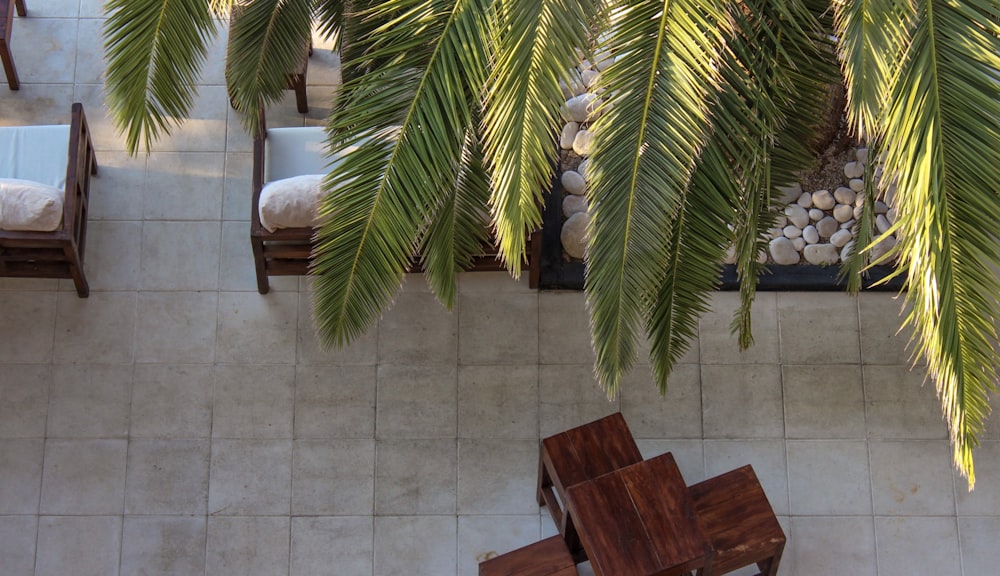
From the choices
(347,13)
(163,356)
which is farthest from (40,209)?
(347,13)

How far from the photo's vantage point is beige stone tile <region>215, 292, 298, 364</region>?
5.72m

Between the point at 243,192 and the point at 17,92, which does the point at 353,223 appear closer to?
the point at 243,192

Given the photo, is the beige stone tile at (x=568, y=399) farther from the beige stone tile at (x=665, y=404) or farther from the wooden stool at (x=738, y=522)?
the wooden stool at (x=738, y=522)

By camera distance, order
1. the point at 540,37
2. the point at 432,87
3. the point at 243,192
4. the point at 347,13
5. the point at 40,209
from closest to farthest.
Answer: the point at 540,37
the point at 432,87
the point at 347,13
the point at 40,209
the point at 243,192

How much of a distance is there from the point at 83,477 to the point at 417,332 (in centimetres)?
178

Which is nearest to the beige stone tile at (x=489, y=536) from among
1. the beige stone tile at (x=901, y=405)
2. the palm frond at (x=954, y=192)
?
the beige stone tile at (x=901, y=405)

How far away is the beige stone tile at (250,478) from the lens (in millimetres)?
5449

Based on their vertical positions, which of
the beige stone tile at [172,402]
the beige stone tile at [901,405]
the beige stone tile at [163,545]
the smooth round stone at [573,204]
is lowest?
the beige stone tile at [163,545]

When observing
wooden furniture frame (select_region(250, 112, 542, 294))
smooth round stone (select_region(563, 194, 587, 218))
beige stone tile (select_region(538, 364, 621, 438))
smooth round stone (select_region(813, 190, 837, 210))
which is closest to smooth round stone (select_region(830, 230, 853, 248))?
smooth round stone (select_region(813, 190, 837, 210))

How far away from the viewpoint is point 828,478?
5.52 meters

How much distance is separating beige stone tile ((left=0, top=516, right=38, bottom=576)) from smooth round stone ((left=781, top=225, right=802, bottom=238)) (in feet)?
13.3

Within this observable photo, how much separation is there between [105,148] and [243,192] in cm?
82

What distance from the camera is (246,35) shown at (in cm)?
468

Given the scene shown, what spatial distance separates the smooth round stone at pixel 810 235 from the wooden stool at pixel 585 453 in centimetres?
160
